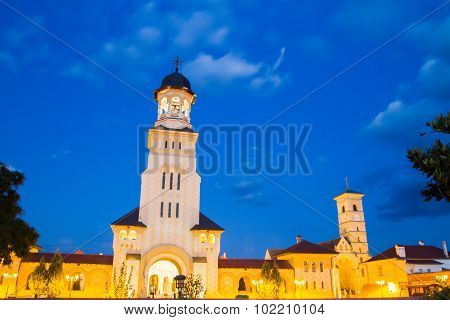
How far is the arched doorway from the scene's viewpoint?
40969 millimetres

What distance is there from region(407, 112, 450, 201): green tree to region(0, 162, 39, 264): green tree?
20.9 metres

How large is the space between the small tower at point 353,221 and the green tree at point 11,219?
60022 mm

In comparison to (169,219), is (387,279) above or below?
below

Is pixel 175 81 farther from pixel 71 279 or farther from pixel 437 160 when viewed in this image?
pixel 437 160

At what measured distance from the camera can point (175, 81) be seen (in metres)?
45.4

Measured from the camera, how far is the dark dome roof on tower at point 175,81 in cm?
4522

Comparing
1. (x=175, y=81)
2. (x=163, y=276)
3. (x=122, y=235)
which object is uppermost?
(x=175, y=81)

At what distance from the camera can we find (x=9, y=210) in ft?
72.3

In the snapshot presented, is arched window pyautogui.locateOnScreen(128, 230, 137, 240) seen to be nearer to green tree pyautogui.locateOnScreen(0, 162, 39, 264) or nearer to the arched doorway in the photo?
the arched doorway

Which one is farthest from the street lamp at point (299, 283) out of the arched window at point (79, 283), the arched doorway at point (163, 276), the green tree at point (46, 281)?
the green tree at point (46, 281)

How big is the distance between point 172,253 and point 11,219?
61.9 ft

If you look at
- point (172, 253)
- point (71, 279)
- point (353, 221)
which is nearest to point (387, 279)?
point (353, 221)
